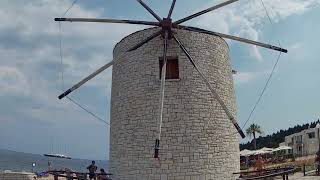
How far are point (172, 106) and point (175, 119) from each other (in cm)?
42

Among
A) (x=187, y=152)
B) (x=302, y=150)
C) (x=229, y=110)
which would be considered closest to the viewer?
(x=187, y=152)

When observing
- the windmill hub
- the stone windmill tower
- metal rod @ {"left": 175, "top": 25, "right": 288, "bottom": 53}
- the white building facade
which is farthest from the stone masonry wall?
the white building facade

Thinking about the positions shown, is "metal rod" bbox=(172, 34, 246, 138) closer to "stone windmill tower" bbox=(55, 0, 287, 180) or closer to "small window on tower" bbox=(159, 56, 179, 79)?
"stone windmill tower" bbox=(55, 0, 287, 180)

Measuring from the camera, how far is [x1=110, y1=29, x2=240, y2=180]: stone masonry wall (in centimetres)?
1434

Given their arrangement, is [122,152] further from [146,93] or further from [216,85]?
[216,85]

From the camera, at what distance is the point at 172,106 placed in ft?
47.6

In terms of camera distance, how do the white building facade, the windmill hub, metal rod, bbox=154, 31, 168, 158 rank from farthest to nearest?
the white building facade < the windmill hub < metal rod, bbox=154, 31, 168, 158

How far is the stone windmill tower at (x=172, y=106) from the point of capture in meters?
14.3

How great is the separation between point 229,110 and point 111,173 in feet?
14.7

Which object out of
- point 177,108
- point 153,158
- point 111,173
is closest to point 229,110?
point 177,108

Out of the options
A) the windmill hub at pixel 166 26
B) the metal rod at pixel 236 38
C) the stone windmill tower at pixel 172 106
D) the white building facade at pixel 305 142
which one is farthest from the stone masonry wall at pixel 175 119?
the white building facade at pixel 305 142

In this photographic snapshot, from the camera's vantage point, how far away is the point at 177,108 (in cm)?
1449

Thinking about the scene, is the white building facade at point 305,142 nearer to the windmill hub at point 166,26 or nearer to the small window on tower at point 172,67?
the small window on tower at point 172,67

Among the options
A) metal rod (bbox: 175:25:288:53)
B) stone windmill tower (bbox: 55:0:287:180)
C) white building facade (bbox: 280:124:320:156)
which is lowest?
white building facade (bbox: 280:124:320:156)
